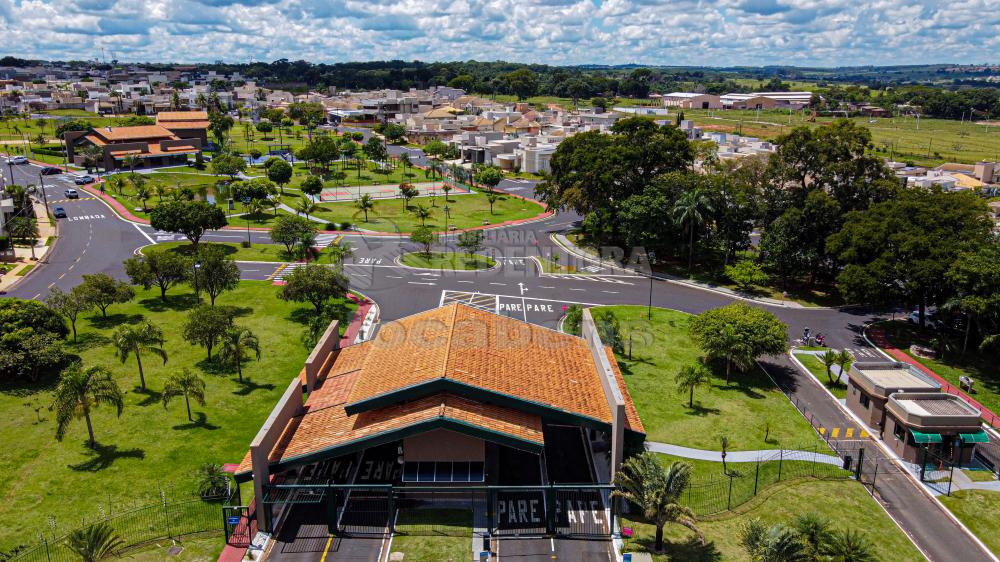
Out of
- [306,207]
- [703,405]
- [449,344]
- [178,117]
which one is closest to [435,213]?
[306,207]

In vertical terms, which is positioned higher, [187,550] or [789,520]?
[789,520]

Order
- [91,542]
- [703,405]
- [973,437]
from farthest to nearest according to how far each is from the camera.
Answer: [703,405] < [973,437] < [91,542]

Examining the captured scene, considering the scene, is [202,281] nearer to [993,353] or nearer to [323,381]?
[323,381]

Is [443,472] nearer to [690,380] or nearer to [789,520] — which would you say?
[789,520]

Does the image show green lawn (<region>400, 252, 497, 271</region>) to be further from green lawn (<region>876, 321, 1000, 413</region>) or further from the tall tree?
green lawn (<region>876, 321, 1000, 413</region>)

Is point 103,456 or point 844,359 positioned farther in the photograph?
point 844,359

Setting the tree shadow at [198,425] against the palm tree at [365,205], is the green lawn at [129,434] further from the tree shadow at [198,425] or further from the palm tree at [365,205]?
the palm tree at [365,205]

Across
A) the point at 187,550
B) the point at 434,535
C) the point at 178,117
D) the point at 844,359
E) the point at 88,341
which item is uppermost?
the point at 178,117

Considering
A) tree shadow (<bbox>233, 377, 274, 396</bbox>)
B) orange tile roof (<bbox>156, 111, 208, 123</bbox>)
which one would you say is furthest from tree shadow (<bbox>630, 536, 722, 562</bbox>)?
orange tile roof (<bbox>156, 111, 208, 123</bbox>)
